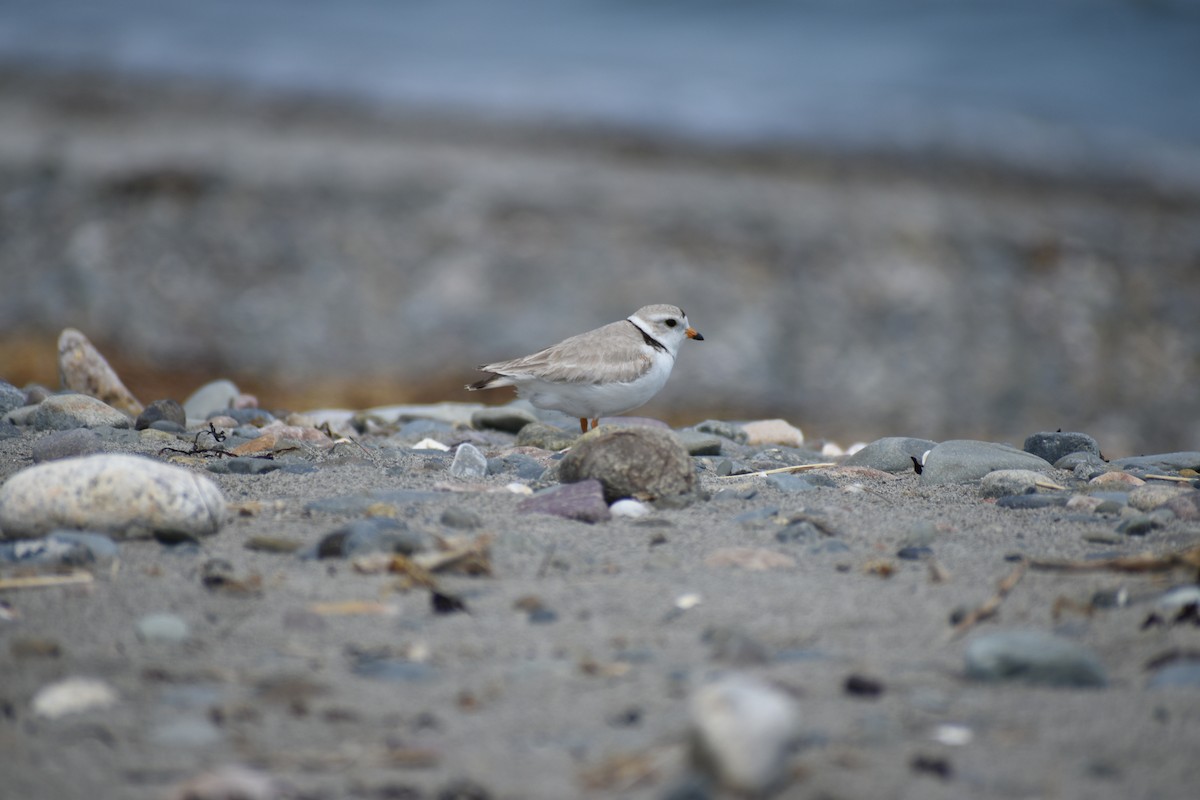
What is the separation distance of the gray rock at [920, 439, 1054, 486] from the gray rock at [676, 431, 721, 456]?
0.87 m

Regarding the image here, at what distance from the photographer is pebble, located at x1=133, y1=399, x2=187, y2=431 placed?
451 cm

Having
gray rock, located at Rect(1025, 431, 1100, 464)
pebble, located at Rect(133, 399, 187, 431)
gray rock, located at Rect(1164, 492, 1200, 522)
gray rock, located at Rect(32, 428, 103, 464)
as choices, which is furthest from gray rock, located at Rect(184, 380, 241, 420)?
gray rock, located at Rect(1164, 492, 1200, 522)

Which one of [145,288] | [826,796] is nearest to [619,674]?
[826,796]

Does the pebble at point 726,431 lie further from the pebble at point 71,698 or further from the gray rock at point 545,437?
the pebble at point 71,698

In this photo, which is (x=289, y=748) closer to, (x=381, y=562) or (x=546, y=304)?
(x=381, y=562)

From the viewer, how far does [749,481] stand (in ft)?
12.6

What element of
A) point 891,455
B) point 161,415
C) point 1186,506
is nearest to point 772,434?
point 891,455

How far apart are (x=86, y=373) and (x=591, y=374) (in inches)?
105

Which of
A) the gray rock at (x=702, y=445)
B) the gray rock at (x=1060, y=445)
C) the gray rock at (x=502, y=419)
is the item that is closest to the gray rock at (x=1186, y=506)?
the gray rock at (x=1060, y=445)

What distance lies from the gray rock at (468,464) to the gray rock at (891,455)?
1.53 m

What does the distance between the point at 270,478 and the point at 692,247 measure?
19.8ft

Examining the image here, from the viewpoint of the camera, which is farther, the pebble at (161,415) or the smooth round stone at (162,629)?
the pebble at (161,415)

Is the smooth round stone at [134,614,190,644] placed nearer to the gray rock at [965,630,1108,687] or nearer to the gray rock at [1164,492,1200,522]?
the gray rock at [965,630,1108,687]

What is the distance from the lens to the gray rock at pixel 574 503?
312cm
